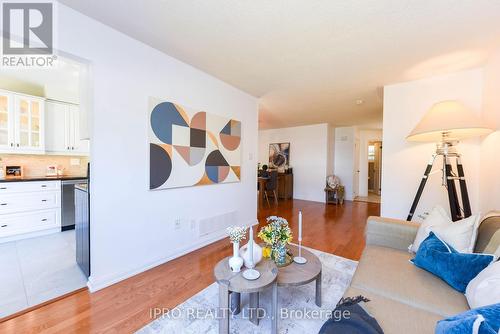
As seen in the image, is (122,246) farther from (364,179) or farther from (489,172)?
(364,179)

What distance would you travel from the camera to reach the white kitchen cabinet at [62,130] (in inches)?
133

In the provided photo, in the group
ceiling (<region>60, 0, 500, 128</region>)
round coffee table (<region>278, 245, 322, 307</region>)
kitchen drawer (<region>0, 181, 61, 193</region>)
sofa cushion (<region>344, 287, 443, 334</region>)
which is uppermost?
ceiling (<region>60, 0, 500, 128</region>)

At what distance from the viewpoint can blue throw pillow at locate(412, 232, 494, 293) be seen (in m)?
1.13

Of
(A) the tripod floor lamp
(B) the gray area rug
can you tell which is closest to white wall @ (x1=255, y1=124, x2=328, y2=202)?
(A) the tripod floor lamp

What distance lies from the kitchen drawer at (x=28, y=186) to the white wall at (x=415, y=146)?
16.6 feet

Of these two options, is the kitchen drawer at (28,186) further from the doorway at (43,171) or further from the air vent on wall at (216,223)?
the air vent on wall at (216,223)

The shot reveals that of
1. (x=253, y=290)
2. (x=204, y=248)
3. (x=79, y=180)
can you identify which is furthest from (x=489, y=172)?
(x=79, y=180)

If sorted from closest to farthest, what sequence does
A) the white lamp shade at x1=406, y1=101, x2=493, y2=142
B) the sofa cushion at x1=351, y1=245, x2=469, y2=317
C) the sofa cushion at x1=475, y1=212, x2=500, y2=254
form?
the sofa cushion at x1=351, y1=245, x2=469, y2=317 < the sofa cushion at x1=475, y1=212, x2=500, y2=254 < the white lamp shade at x1=406, y1=101, x2=493, y2=142

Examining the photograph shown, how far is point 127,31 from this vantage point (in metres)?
1.92

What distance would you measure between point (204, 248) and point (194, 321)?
1239 mm

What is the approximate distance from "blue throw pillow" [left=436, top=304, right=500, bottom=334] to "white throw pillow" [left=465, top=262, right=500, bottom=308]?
0.97ft

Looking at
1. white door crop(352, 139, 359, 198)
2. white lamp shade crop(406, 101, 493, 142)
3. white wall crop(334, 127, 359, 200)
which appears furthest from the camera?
white door crop(352, 139, 359, 198)

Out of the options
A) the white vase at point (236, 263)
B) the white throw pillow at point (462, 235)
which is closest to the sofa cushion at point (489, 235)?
the white throw pillow at point (462, 235)
